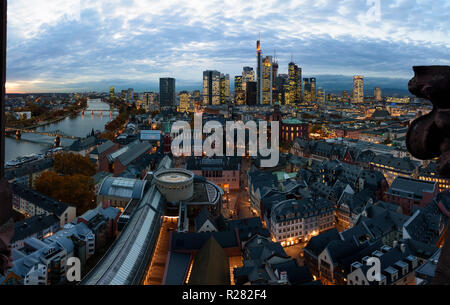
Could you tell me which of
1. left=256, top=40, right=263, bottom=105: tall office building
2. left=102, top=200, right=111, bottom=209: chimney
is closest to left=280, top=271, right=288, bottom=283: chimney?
left=102, top=200, right=111, bottom=209: chimney

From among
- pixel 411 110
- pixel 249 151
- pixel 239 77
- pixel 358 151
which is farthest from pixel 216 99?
pixel 358 151

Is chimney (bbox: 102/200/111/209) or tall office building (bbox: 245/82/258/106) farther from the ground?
tall office building (bbox: 245/82/258/106)

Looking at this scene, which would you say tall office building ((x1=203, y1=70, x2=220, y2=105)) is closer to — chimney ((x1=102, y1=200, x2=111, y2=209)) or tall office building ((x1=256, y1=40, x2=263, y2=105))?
tall office building ((x1=256, y1=40, x2=263, y2=105))

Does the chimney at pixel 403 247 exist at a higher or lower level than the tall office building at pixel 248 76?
lower

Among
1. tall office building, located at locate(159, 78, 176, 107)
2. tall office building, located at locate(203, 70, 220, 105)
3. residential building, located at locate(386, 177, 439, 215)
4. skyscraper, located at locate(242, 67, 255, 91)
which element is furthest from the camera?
skyscraper, located at locate(242, 67, 255, 91)

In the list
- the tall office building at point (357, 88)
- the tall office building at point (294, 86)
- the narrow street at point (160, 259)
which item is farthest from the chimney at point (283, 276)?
the tall office building at point (357, 88)

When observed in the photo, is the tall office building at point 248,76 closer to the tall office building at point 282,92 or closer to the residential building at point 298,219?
the tall office building at point 282,92
